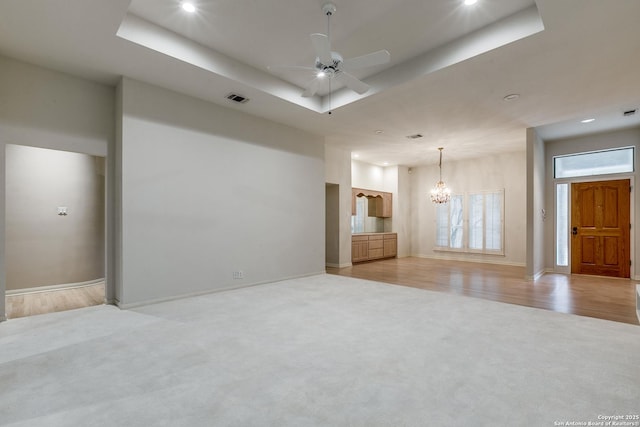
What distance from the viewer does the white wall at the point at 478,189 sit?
26.9 feet

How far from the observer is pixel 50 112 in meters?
3.86

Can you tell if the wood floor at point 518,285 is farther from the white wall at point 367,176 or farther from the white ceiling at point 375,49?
the white ceiling at point 375,49

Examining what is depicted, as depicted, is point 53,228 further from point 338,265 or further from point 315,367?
point 338,265

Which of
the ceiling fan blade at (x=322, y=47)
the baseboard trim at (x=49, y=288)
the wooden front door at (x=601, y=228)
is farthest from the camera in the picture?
the wooden front door at (x=601, y=228)

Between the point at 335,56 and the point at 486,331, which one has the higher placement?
the point at 335,56

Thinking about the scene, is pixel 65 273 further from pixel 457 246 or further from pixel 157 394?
pixel 457 246

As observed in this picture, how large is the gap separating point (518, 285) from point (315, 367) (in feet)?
16.0

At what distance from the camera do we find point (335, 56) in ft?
10.1

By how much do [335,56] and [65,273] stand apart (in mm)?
5667

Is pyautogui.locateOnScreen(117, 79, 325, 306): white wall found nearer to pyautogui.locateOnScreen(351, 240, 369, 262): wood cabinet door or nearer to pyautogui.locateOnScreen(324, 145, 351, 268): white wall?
pyautogui.locateOnScreen(324, 145, 351, 268): white wall

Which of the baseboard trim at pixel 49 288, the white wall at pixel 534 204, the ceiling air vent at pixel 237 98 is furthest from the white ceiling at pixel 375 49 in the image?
the baseboard trim at pixel 49 288

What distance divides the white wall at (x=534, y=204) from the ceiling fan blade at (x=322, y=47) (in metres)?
5.08

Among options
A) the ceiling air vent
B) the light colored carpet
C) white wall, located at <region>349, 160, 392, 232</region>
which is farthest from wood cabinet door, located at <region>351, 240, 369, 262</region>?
the ceiling air vent

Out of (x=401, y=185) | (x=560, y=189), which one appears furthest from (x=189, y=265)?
(x=560, y=189)
